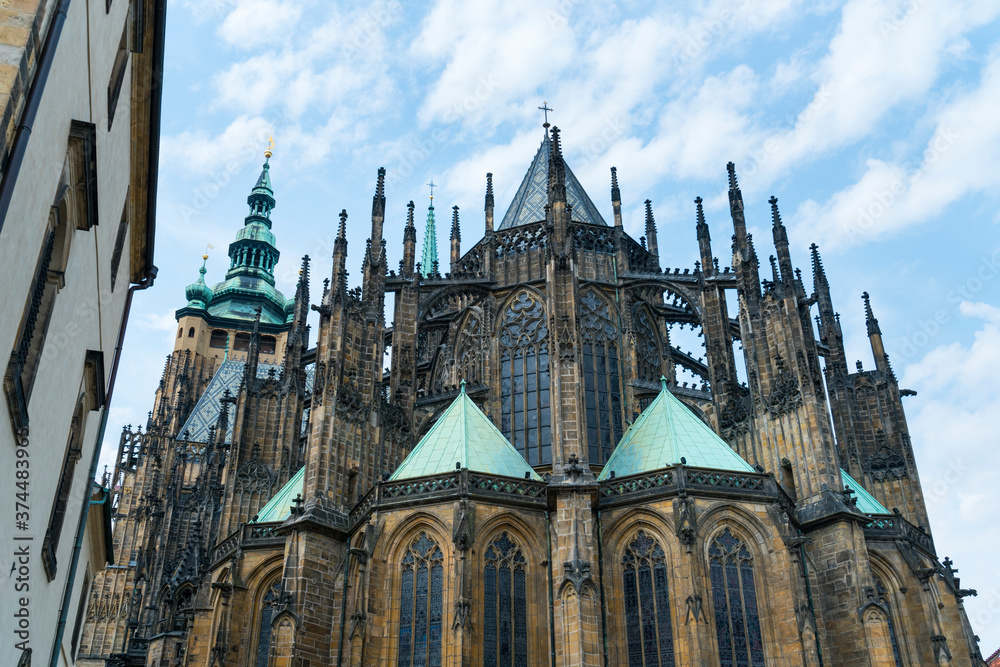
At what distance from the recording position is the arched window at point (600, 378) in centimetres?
3247

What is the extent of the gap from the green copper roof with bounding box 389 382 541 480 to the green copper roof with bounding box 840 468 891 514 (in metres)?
10.5

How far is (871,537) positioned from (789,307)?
748cm

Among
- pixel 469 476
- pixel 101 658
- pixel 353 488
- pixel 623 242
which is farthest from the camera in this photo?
pixel 101 658

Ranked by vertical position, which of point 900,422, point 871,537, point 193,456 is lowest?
point 871,537

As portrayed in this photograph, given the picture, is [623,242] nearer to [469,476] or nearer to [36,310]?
[469,476]

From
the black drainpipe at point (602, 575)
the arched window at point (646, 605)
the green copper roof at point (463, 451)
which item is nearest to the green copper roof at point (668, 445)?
the black drainpipe at point (602, 575)

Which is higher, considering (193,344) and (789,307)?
(193,344)

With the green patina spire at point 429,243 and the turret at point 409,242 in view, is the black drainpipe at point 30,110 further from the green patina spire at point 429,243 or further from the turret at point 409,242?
the green patina spire at point 429,243

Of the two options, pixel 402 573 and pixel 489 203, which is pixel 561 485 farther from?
pixel 489 203

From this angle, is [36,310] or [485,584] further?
[485,584]

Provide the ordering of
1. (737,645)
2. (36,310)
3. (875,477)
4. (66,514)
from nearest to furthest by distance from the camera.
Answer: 1. (36,310)
2. (66,514)
3. (737,645)
4. (875,477)

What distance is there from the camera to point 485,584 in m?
24.5

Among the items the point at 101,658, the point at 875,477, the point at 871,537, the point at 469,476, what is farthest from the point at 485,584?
the point at 101,658

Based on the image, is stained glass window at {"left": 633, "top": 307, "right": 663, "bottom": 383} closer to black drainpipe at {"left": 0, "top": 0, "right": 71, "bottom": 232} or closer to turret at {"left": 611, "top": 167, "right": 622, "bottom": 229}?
turret at {"left": 611, "top": 167, "right": 622, "bottom": 229}
